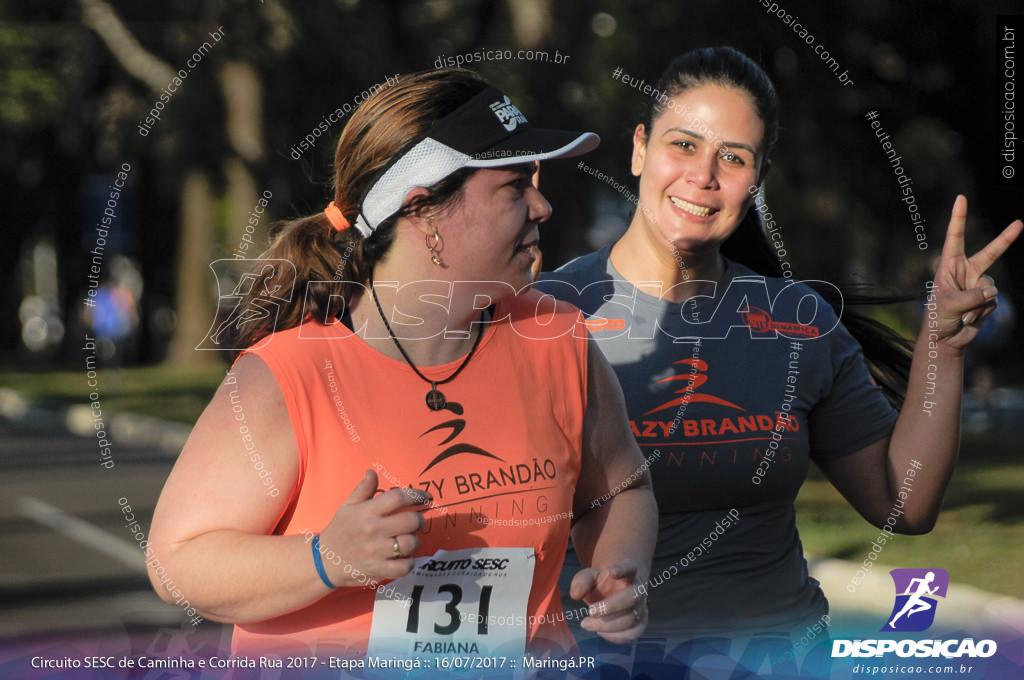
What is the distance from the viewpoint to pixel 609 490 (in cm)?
248

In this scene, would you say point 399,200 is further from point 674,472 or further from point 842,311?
point 842,311

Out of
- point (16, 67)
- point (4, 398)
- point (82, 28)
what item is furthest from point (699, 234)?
point (4, 398)

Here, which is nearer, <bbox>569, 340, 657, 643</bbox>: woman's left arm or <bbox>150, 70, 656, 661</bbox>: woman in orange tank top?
<bbox>150, 70, 656, 661</bbox>: woman in orange tank top

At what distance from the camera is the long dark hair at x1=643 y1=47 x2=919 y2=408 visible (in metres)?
2.94

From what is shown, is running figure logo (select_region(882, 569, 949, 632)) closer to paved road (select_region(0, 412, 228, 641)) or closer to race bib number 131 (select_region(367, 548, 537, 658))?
race bib number 131 (select_region(367, 548, 537, 658))

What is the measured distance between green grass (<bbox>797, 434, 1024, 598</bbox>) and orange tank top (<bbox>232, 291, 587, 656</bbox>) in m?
4.45

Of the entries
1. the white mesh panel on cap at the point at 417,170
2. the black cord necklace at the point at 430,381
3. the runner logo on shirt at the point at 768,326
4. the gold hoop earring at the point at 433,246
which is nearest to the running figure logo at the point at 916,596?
the runner logo on shirt at the point at 768,326

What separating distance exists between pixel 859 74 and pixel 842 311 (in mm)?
8136

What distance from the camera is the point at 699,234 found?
2891mm

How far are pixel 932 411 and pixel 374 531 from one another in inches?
63.8

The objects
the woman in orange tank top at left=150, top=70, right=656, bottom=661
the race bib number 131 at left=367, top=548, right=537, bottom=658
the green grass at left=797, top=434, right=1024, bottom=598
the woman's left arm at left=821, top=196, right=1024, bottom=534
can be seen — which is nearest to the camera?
the woman in orange tank top at left=150, top=70, right=656, bottom=661

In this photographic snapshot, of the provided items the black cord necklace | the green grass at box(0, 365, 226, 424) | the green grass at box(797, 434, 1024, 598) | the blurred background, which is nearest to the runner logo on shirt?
the blurred background

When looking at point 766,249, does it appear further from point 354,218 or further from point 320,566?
point 320,566

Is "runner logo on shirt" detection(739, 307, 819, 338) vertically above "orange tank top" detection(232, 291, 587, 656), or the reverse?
"runner logo on shirt" detection(739, 307, 819, 338)
